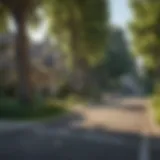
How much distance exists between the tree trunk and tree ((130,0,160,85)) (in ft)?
25.2

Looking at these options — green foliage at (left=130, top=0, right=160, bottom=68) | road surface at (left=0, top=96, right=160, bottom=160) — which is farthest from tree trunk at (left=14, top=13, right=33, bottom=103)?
green foliage at (left=130, top=0, right=160, bottom=68)

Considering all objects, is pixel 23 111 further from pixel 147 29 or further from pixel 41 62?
pixel 41 62

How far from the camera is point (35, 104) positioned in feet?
102

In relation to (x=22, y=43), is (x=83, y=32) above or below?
above

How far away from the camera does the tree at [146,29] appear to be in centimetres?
3045

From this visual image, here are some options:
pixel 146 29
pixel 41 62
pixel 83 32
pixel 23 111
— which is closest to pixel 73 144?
pixel 23 111

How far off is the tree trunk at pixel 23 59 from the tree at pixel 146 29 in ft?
25.2

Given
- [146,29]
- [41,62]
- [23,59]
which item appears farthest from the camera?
[41,62]

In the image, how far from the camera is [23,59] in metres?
30.3

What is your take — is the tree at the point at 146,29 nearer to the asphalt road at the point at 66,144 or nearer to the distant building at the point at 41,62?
the asphalt road at the point at 66,144

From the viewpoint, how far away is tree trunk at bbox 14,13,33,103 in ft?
Answer: 99.6

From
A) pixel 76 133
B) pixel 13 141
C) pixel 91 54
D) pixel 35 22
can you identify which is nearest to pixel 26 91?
pixel 35 22

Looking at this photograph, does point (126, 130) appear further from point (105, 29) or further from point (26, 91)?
point (105, 29)

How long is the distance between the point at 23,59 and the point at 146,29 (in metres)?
8.79
